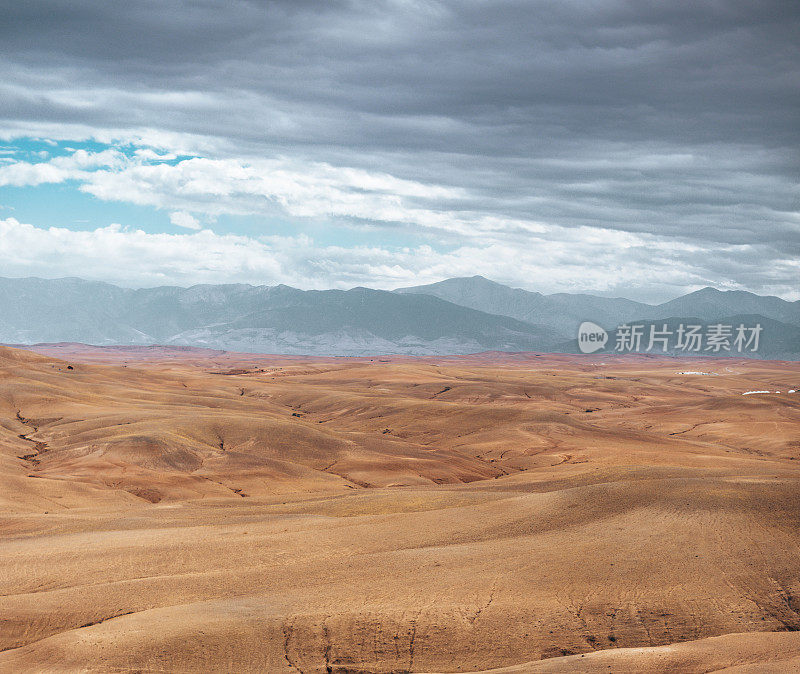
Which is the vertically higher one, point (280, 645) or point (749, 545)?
point (749, 545)

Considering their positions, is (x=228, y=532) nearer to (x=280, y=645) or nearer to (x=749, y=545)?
(x=280, y=645)

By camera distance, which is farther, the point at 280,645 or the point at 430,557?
the point at 430,557

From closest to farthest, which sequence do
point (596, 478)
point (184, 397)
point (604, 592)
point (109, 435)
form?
point (604, 592), point (596, 478), point (109, 435), point (184, 397)

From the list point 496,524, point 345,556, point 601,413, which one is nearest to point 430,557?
point 345,556

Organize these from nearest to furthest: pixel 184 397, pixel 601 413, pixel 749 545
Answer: pixel 749 545 → pixel 184 397 → pixel 601 413

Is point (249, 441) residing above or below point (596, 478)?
below

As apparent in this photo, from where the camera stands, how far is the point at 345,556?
93.2ft

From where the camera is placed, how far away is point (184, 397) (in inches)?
4006

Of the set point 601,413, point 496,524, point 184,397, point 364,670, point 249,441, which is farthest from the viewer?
point 601,413

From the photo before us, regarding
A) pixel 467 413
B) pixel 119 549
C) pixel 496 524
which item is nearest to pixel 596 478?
pixel 496 524

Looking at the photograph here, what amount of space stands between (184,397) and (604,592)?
278ft

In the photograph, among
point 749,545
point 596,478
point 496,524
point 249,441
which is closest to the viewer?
point 749,545

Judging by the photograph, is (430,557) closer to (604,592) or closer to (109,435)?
(604,592)

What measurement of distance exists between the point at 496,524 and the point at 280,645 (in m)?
13.7
